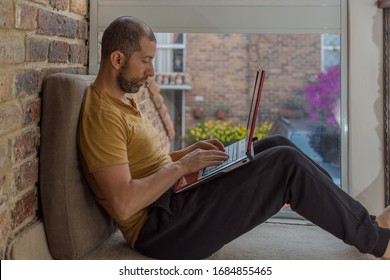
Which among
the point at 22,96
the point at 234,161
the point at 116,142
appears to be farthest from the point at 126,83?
the point at 234,161

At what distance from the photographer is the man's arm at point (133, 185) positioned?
66.4 inches

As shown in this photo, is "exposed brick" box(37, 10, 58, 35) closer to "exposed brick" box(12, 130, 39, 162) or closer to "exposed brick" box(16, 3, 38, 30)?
"exposed brick" box(16, 3, 38, 30)

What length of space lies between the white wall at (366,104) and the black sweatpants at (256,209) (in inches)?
21.8

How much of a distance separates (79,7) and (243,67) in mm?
1380

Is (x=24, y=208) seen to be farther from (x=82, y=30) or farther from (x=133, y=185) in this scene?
(x=82, y=30)

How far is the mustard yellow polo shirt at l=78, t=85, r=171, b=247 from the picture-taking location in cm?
171

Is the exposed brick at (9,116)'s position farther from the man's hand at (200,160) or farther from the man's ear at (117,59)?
the man's hand at (200,160)

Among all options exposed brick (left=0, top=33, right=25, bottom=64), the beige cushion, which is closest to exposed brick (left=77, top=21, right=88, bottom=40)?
the beige cushion

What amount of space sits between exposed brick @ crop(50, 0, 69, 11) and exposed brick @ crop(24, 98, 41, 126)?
383 millimetres

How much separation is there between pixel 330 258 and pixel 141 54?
39.0 inches

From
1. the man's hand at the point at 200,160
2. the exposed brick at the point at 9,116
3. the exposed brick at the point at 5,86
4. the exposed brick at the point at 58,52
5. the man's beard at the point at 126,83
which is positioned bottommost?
the man's hand at the point at 200,160

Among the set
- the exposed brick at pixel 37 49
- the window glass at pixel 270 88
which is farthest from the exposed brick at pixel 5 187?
the window glass at pixel 270 88

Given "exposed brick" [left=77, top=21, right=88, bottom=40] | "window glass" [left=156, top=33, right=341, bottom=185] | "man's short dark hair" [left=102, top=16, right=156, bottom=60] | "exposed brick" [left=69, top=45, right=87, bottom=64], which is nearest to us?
"man's short dark hair" [left=102, top=16, right=156, bottom=60]
